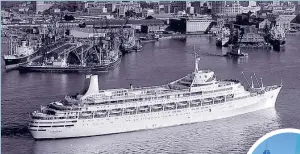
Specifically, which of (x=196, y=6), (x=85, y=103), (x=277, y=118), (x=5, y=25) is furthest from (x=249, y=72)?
(x=196, y=6)

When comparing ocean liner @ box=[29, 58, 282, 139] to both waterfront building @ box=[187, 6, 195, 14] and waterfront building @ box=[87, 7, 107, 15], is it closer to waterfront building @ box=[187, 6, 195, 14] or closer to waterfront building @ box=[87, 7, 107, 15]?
waterfront building @ box=[87, 7, 107, 15]

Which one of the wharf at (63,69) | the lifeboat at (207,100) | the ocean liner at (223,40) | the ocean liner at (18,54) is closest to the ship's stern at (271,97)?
the lifeboat at (207,100)

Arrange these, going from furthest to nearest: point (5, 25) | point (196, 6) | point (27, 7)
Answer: point (196, 6) < point (27, 7) < point (5, 25)

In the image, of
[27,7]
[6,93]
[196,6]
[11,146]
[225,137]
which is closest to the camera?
[11,146]

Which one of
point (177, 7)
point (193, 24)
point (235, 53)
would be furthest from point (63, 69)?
point (177, 7)

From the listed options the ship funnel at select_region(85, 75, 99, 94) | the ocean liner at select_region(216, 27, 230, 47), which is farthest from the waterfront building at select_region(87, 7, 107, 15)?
the ship funnel at select_region(85, 75, 99, 94)

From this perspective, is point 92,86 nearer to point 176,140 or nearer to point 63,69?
point 176,140

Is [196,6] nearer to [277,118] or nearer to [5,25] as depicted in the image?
[5,25]

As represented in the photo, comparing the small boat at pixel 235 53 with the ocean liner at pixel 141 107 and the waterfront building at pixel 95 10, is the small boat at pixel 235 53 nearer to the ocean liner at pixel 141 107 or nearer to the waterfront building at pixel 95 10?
the ocean liner at pixel 141 107
